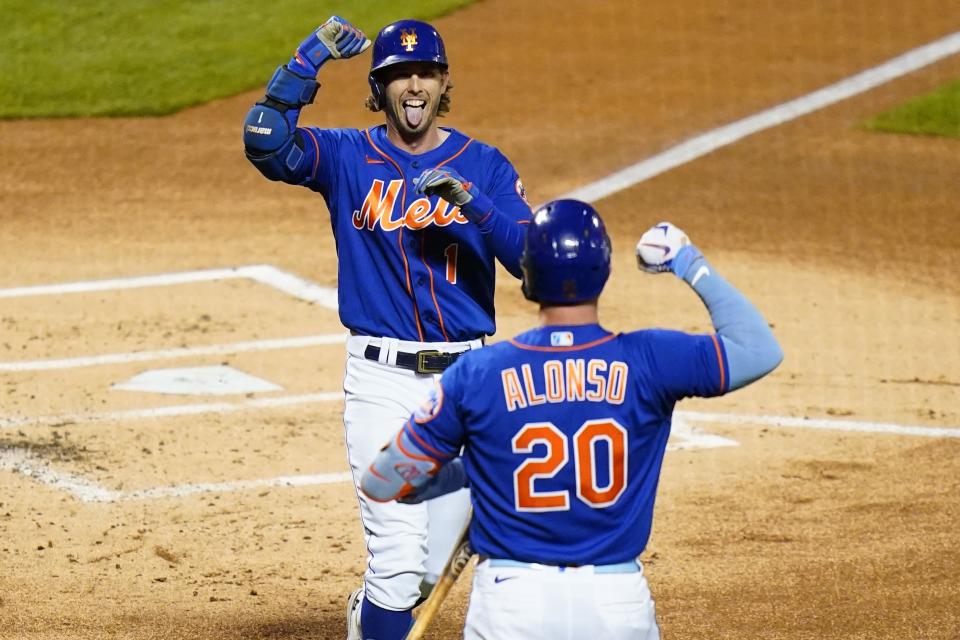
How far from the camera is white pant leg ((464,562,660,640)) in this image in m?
3.77

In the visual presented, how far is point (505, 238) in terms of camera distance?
5.00 metres

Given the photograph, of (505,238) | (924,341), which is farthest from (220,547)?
(924,341)

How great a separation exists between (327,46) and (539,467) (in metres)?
2.27

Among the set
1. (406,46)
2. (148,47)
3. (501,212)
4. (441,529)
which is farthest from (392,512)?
(148,47)

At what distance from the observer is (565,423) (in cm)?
374

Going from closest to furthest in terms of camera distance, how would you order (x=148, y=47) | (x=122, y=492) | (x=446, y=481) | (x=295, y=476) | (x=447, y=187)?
(x=446, y=481), (x=447, y=187), (x=122, y=492), (x=295, y=476), (x=148, y=47)

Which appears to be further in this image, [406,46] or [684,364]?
[406,46]

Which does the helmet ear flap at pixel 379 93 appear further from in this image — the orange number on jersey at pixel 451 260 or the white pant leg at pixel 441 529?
the white pant leg at pixel 441 529

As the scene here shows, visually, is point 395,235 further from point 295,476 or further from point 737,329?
point 295,476

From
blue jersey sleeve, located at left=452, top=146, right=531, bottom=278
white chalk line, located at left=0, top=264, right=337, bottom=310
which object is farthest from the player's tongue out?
white chalk line, located at left=0, top=264, right=337, bottom=310

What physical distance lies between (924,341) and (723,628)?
468cm

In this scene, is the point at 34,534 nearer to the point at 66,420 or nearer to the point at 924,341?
the point at 66,420

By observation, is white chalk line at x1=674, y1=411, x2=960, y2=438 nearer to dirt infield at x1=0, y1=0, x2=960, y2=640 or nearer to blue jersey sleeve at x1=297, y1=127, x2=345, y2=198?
dirt infield at x1=0, y1=0, x2=960, y2=640

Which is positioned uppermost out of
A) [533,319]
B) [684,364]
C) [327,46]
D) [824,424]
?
[327,46]
